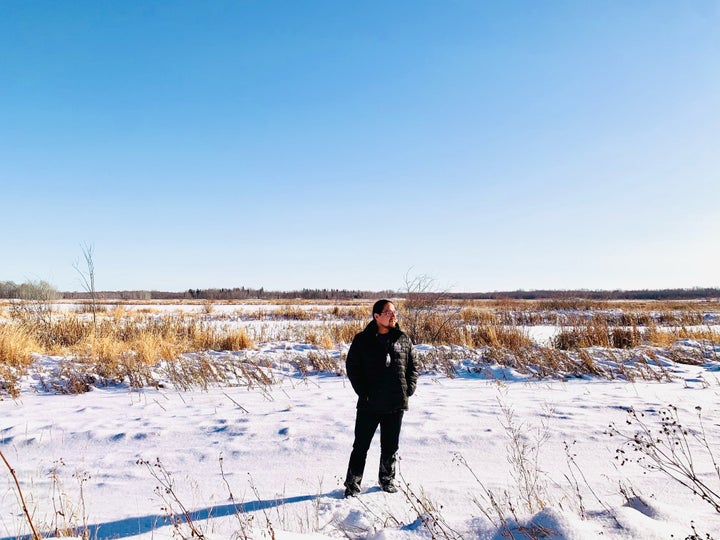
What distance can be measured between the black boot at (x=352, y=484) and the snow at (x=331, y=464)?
0.31 feet

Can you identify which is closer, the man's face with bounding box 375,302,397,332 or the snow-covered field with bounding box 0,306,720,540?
the snow-covered field with bounding box 0,306,720,540

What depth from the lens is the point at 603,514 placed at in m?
2.62

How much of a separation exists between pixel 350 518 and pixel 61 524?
6.89 feet

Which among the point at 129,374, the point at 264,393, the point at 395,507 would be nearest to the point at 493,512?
the point at 395,507

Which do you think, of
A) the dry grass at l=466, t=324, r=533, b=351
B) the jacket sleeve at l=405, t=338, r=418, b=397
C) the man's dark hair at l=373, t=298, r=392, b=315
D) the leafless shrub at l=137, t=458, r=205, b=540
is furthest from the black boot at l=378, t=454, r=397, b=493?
the dry grass at l=466, t=324, r=533, b=351

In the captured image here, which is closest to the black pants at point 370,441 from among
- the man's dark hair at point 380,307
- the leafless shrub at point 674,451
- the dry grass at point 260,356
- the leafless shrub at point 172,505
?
the man's dark hair at point 380,307

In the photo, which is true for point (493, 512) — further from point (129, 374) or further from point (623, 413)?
point (129, 374)

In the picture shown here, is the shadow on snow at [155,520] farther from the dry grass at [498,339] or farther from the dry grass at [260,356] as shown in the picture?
the dry grass at [498,339]

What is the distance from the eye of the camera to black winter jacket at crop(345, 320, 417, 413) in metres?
3.56

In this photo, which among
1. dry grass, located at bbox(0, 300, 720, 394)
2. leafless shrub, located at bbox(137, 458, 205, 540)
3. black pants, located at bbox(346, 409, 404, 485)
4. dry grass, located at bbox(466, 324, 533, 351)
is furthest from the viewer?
dry grass, located at bbox(466, 324, 533, 351)

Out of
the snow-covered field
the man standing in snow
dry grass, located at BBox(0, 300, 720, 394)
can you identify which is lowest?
the snow-covered field

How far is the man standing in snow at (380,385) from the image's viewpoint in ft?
11.7

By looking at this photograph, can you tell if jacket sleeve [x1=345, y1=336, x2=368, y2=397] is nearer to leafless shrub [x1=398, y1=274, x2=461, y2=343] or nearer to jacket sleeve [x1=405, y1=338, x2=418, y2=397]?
jacket sleeve [x1=405, y1=338, x2=418, y2=397]

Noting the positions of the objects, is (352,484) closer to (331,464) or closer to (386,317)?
(331,464)
